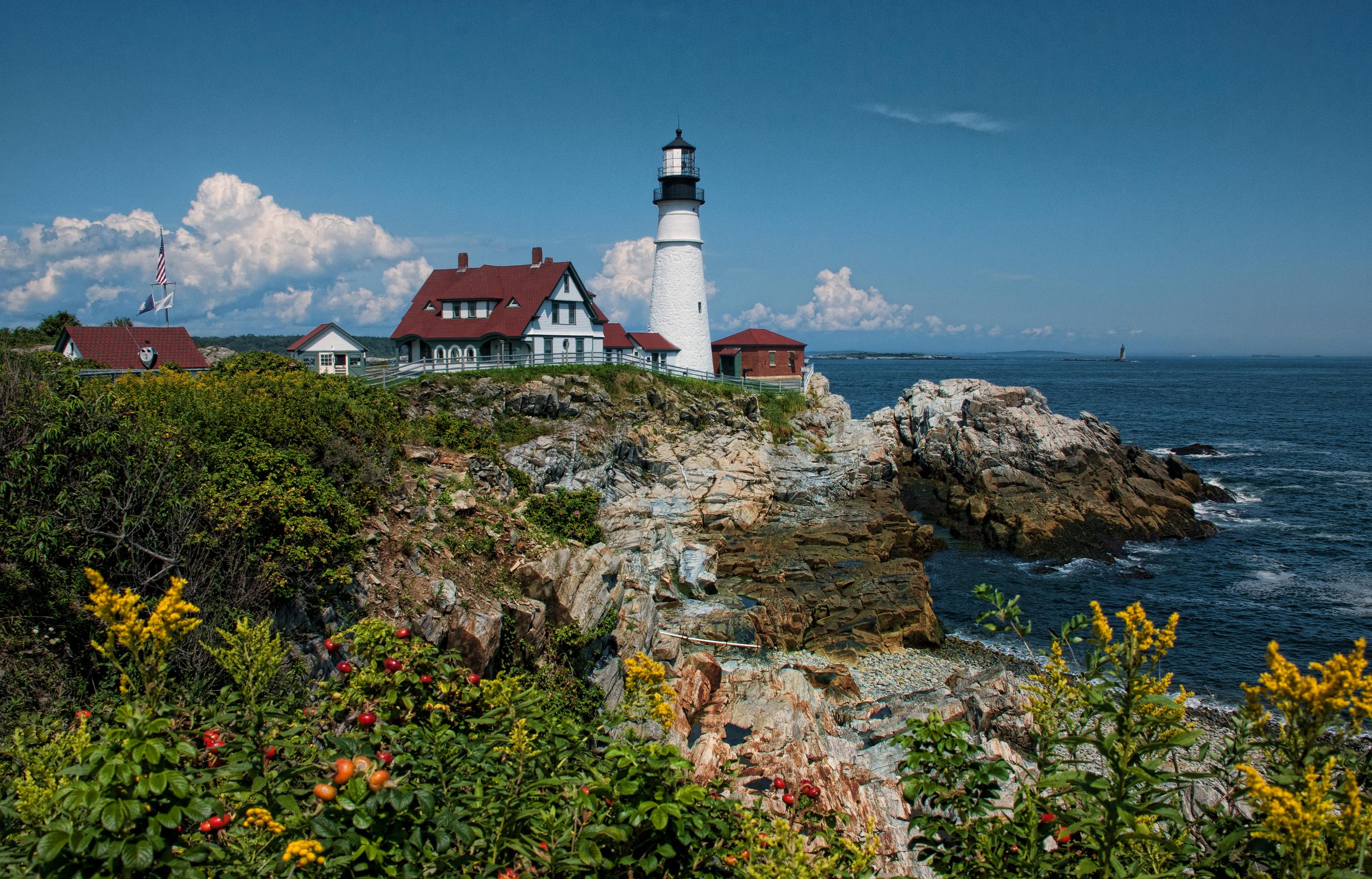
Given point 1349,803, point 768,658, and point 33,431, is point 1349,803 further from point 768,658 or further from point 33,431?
point 768,658

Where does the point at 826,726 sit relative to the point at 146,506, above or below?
below

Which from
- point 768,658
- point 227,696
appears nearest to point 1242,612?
point 768,658

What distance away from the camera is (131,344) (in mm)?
30328

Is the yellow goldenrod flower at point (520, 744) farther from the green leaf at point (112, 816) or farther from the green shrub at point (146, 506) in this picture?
the green shrub at point (146, 506)

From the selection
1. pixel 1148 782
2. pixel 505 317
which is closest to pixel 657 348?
pixel 505 317

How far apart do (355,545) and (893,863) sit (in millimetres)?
8888

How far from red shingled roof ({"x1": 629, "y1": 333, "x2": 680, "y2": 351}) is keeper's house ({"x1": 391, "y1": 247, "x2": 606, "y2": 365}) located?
11.4 ft

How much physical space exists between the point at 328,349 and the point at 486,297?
879 cm

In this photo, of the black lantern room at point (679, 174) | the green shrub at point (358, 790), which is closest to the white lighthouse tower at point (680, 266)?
the black lantern room at point (679, 174)

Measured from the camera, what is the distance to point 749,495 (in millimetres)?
32250

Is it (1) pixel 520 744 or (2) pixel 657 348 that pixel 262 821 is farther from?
(2) pixel 657 348

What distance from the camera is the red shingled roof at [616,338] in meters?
46.9

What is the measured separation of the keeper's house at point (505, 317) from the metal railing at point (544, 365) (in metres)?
0.18

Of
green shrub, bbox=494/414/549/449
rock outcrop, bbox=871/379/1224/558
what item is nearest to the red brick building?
rock outcrop, bbox=871/379/1224/558
